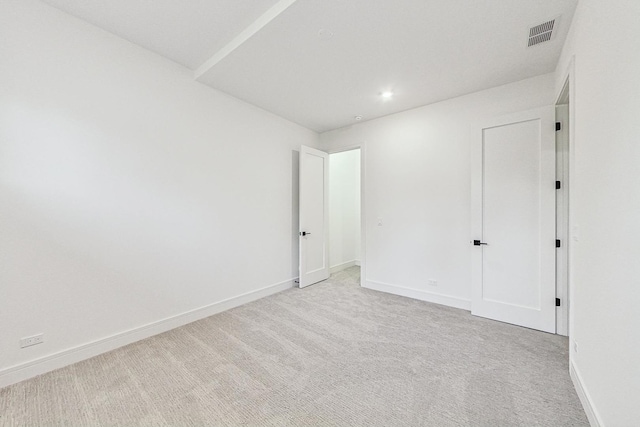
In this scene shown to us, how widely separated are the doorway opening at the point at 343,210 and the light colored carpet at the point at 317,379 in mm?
2506

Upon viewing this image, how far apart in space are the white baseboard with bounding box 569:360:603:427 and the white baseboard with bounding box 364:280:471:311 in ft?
4.28

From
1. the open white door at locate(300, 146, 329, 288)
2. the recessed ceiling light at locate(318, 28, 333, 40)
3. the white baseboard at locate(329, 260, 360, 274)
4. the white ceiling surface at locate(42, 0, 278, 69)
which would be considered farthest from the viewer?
the white baseboard at locate(329, 260, 360, 274)

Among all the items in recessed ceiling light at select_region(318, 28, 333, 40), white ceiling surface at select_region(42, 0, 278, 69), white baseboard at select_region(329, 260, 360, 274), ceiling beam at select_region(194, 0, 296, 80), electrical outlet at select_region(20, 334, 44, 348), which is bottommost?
white baseboard at select_region(329, 260, 360, 274)

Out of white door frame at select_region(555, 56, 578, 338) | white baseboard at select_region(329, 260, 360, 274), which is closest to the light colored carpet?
white door frame at select_region(555, 56, 578, 338)

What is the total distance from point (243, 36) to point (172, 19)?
23.7 inches

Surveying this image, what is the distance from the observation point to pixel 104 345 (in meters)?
2.16

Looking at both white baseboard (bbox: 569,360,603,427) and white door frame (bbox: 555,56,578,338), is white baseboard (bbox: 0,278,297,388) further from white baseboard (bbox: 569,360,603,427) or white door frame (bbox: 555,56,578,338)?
white door frame (bbox: 555,56,578,338)

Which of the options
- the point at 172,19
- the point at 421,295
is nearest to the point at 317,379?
the point at 421,295

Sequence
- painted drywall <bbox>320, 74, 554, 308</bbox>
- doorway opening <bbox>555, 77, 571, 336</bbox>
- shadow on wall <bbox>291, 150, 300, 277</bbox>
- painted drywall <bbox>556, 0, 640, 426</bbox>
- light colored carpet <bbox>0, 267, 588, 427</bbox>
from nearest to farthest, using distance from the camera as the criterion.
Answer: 1. painted drywall <bbox>556, 0, 640, 426</bbox>
2. light colored carpet <bbox>0, 267, 588, 427</bbox>
3. doorway opening <bbox>555, 77, 571, 336</bbox>
4. painted drywall <bbox>320, 74, 554, 308</bbox>
5. shadow on wall <bbox>291, 150, 300, 277</bbox>

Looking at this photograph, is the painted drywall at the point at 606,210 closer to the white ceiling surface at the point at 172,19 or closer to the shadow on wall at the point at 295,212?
Result: the white ceiling surface at the point at 172,19

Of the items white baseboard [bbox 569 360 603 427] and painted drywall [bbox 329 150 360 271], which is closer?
white baseboard [bbox 569 360 603 427]

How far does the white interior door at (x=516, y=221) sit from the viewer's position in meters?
2.52

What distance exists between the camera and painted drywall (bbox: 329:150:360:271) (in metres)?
5.22

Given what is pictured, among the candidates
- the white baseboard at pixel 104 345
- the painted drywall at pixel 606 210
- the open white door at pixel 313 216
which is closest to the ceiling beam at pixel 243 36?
the open white door at pixel 313 216
